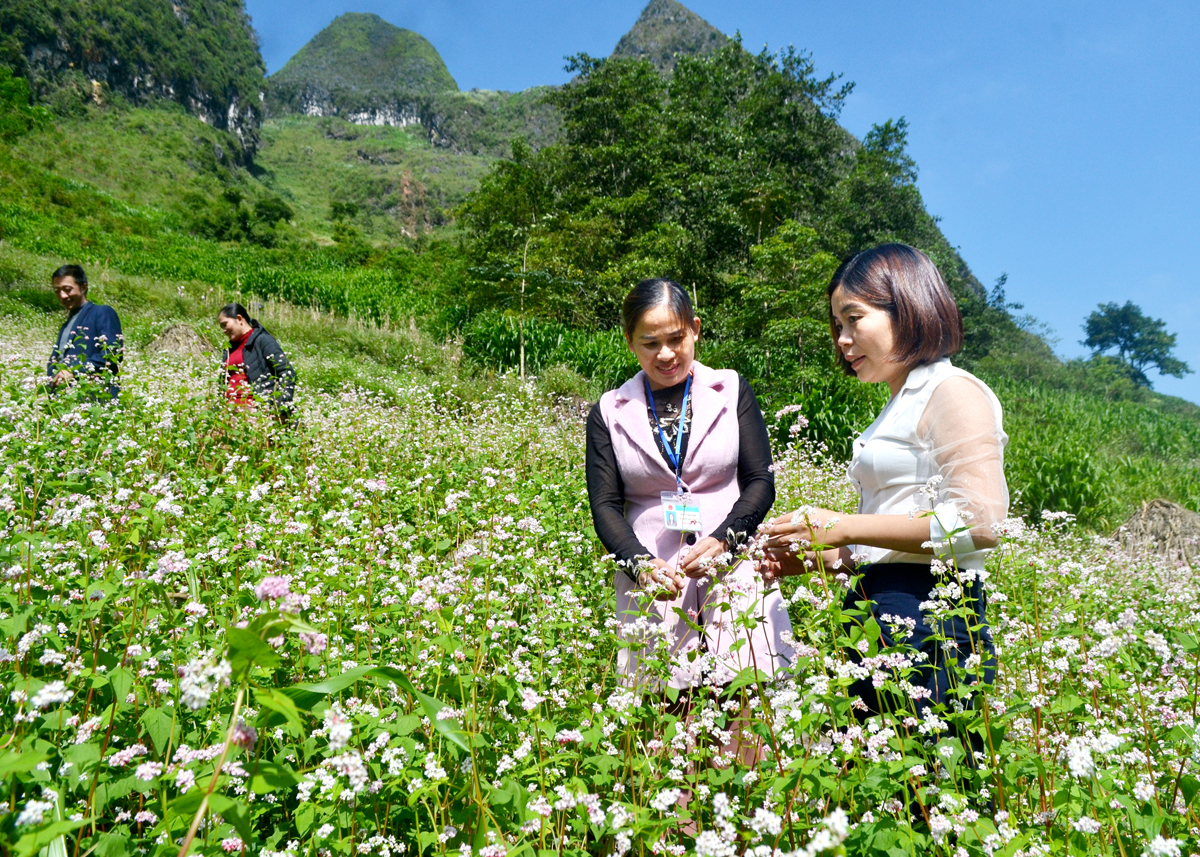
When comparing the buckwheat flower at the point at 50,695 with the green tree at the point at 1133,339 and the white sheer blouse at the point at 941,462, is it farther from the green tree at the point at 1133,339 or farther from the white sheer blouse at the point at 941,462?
the green tree at the point at 1133,339

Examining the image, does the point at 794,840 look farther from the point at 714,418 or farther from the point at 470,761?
the point at 714,418

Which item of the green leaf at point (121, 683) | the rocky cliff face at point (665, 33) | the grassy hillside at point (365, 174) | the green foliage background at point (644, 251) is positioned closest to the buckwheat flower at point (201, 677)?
the green leaf at point (121, 683)

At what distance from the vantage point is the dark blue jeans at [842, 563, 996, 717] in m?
1.75

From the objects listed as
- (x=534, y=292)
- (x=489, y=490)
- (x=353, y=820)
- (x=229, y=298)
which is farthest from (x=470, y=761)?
(x=229, y=298)

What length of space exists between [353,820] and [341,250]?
1935 inches

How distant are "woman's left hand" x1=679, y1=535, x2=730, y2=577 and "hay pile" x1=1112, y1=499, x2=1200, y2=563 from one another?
7353 mm

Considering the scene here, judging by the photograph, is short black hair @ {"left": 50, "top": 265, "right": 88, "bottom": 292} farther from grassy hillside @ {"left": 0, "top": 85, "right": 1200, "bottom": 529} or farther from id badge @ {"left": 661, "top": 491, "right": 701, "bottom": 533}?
grassy hillside @ {"left": 0, "top": 85, "right": 1200, "bottom": 529}

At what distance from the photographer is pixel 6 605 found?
210cm

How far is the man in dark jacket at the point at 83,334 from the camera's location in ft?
18.1

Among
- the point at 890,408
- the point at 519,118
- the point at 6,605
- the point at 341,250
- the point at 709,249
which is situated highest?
the point at 519,118

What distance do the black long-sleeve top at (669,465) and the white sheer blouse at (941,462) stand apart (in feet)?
1.94

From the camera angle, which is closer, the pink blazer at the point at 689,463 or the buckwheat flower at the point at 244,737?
the buckwheat flower at the point at 244,737

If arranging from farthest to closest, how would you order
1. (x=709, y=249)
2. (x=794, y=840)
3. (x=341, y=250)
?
(x=341, y=250), (x=709, y=249), (x=794, y=840)

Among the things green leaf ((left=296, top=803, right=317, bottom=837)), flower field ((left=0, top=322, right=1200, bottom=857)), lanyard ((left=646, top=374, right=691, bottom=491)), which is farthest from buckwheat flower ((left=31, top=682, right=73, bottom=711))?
lanyard ((left=646, top=374, right=691, bottom=491))
